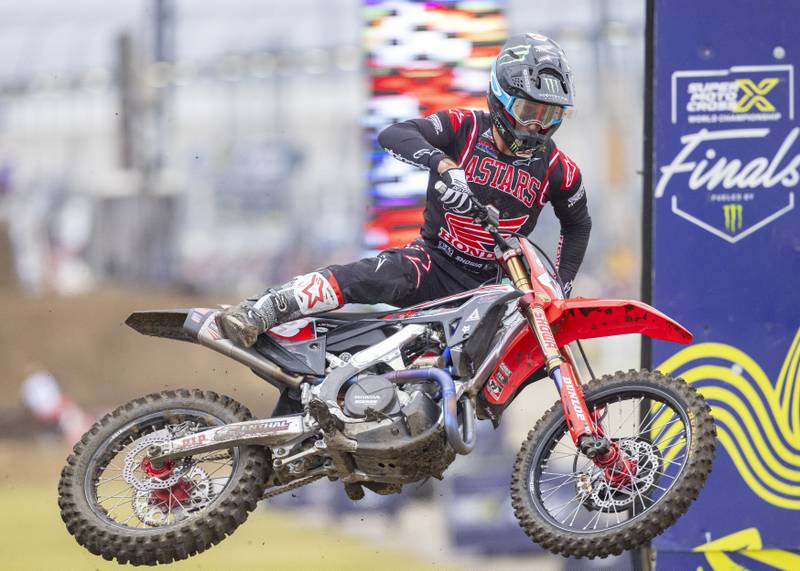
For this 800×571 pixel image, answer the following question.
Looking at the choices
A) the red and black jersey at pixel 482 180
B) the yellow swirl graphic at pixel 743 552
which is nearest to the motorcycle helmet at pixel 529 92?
the red and black jersey at pixel 482 180

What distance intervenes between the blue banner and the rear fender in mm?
1792

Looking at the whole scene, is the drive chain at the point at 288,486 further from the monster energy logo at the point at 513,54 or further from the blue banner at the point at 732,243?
the blue banner at the point at 732,243

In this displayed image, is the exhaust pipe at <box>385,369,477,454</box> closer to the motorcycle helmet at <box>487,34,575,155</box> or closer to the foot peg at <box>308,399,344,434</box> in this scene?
the foot peg at <box>308,399,344,434</box>

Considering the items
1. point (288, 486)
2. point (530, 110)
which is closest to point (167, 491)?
point (288, 486)

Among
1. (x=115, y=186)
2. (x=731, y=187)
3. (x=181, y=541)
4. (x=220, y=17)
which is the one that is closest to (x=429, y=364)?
(x=181, y=541)

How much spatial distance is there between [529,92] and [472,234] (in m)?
0.79

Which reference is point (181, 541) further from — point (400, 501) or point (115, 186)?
point (115, 186)

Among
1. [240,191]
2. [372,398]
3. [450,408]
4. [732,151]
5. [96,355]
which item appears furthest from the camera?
[96,355]

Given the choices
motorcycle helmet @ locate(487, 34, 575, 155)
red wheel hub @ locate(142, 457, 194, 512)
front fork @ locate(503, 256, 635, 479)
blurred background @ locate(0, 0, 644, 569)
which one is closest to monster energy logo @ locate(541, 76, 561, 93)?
motorcycle helmet @ locate(487, 34, 575, 155)

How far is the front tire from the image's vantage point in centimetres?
579

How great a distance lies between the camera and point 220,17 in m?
13.0

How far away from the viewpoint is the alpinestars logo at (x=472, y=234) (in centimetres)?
621

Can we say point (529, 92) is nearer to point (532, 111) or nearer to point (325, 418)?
point (532, 111)

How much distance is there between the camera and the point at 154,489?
589cm
